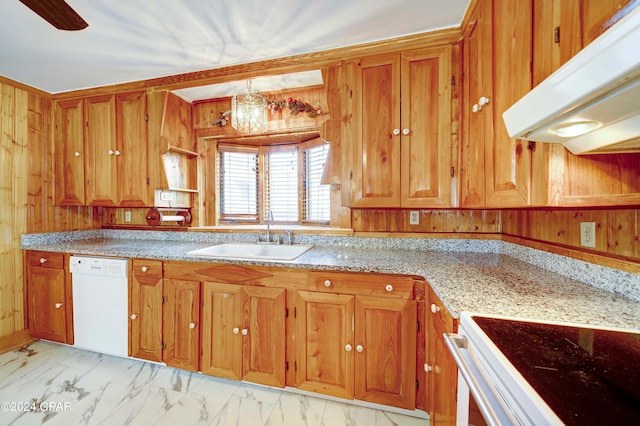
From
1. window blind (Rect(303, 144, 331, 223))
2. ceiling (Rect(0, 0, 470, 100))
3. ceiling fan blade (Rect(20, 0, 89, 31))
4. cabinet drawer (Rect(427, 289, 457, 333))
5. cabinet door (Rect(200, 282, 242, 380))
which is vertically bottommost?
cabinet door (Rect(200, 282, 242, 380))

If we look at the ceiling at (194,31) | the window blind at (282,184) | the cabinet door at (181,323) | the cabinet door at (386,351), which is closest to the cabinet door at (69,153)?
the ceiling at (194,31)

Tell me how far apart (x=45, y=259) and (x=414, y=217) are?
3.24 meters

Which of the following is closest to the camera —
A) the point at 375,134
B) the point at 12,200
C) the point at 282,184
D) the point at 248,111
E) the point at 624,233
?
the point at 624,233

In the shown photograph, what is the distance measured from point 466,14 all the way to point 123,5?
6.54ft

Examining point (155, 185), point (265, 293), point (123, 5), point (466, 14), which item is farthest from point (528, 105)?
point (155, 185)

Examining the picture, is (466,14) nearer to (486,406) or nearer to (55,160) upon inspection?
(486,406)

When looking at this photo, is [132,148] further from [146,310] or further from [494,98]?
[494,98]

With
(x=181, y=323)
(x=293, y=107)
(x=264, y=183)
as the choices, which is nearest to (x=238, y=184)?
(x=264, y=183)

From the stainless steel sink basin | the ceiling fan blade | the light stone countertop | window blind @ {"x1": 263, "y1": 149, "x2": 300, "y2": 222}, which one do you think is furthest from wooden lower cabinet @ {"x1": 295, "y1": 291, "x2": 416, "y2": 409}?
the ceiling fan blade

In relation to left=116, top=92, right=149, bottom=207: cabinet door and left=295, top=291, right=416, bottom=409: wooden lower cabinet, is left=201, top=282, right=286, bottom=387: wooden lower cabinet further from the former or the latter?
left=116, top=92, right=149, bottom=207: cabinet door

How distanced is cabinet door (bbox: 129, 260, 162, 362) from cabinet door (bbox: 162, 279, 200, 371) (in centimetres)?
7

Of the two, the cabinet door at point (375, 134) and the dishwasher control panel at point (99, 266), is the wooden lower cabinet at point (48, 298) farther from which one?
the cabinet door at point (375, 134)

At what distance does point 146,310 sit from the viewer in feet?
6.06

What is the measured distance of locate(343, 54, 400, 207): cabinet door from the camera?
64.8 inches
